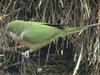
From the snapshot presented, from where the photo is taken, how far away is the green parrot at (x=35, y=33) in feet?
1.74

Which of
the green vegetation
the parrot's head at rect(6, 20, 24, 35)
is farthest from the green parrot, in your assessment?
the green vegetation

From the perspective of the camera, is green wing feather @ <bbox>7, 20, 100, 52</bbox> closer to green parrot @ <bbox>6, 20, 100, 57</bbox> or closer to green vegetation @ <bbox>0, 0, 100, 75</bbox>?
green parrot @ <bbox>6, 20, 100, 57</bbox>

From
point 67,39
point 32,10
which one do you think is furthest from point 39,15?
point 67,39

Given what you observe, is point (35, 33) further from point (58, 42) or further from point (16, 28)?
point (58, 42)

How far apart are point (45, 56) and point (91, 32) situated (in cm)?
20

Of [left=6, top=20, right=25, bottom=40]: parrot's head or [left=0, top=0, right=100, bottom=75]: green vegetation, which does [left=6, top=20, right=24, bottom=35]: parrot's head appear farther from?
[left=0, top=0, right=100, bottom=75]: green vegetation

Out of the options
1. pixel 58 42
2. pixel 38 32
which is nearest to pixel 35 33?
pixel 38 32

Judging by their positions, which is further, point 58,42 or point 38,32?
point 58,42

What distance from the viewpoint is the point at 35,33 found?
1.87 feet

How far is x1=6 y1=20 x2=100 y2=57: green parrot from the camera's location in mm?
530

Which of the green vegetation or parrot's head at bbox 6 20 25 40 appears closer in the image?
parrot's head at bbox 6 20 25 40

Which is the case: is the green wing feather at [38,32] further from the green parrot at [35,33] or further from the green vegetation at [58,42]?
the green vegetation at [58,42]

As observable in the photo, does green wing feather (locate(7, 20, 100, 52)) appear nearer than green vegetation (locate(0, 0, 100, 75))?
Yes

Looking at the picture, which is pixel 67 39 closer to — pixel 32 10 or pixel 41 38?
pixel 32 10
